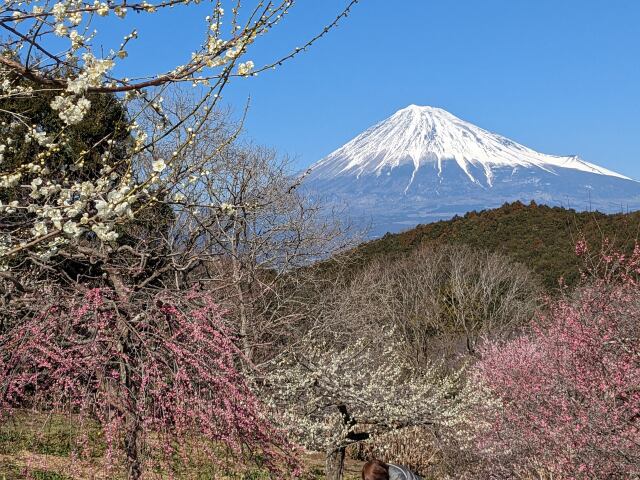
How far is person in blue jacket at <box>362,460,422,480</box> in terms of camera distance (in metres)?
6.72

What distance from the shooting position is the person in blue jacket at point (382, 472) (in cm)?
672

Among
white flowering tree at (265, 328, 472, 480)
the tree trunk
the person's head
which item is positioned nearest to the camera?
the person's head

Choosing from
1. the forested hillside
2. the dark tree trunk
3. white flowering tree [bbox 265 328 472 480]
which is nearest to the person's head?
the dark tree trunk

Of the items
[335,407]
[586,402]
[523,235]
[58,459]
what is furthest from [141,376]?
[523,235]

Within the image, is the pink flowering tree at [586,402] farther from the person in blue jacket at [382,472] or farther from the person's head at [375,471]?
the person's head at [375,471]

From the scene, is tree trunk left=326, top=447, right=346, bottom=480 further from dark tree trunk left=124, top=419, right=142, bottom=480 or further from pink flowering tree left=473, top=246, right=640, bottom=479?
dark tree trunk left=124, top=419, right=142, bottom=480

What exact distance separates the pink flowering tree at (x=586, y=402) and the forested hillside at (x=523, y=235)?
2131 centimetres

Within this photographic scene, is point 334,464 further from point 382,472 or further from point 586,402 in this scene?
point 382,472

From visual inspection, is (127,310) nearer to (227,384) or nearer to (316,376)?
(227,384)

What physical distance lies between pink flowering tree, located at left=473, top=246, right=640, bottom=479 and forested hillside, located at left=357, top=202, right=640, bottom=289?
21.3 meters

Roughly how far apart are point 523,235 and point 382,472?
33040mm

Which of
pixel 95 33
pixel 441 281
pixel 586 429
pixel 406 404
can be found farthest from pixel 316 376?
pixel 441 281

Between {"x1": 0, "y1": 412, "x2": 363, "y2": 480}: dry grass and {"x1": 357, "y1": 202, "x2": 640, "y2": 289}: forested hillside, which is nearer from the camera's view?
{"x1": 0, "y1": 412, "x2": 363, "y2": 480}: dry grass

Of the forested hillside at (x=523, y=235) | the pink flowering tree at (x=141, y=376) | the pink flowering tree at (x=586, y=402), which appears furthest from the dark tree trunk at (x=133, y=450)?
the forested hillside at (x=523, y=235)
